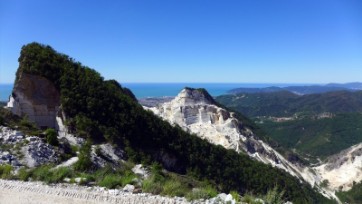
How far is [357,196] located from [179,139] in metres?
49.1

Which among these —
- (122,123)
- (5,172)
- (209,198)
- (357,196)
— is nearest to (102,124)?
(122,123)

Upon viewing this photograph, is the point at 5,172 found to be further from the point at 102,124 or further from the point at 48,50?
the point at 48,50

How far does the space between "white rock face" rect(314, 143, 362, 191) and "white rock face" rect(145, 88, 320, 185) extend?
15.6 ft

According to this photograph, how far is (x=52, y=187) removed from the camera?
1166cm

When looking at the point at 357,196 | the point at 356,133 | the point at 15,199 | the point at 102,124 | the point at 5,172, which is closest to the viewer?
the point at 15,199

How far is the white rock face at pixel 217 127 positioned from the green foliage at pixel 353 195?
5433 mm

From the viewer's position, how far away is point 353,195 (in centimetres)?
6588

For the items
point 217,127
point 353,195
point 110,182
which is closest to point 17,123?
point 110,182

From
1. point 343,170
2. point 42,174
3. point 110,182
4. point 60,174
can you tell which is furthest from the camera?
point 343,170

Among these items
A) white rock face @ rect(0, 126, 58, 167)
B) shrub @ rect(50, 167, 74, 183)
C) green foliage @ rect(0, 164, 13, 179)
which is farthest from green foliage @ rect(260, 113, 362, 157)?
green foliage @ rect(0, 164, 13, 179)

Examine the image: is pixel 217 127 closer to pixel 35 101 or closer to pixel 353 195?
pixel 353 195

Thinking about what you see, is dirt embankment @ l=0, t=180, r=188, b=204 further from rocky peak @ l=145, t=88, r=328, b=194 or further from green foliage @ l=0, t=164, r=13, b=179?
rocky peak @ l=145, t=88, r=328, b=194

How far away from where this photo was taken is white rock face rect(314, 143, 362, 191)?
74562 mm

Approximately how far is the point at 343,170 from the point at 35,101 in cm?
7234
